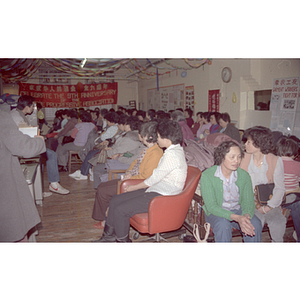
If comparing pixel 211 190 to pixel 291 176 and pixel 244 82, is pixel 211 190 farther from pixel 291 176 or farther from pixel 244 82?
pixel 244 82

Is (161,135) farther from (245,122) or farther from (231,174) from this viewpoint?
(245,122)

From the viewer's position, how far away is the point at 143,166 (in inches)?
111

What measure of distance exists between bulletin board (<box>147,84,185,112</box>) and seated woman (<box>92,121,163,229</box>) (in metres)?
5.91

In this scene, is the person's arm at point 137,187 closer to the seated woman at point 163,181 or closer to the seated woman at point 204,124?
the seated woman at point 163,181

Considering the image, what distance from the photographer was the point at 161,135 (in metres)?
2.47

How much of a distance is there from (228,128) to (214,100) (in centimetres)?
216

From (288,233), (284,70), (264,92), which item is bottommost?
(288,233)

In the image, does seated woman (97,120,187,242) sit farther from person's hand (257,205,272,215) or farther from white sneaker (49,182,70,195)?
white sneaker (49,182,70,195)

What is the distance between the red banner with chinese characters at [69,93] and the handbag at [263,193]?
7703 millimetres

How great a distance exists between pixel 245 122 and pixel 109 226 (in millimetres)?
4389

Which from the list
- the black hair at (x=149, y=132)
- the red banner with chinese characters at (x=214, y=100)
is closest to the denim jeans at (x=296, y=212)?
the black hair at (x=149, y=132)

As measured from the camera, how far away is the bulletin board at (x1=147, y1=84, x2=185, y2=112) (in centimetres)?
873

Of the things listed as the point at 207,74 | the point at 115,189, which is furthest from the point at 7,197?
the point at 207,74

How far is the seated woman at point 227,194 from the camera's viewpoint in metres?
→ 2.15
